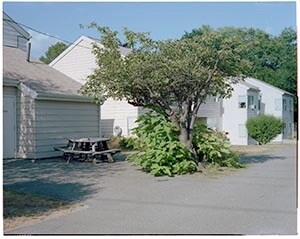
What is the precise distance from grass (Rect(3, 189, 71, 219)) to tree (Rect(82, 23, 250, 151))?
16.1 ft

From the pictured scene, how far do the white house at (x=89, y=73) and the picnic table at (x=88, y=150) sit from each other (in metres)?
8.06

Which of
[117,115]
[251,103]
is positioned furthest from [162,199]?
[251,103]

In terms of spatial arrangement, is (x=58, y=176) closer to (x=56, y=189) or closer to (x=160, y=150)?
(x=56, y=189)

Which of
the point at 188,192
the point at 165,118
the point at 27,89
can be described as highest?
the point at 27,89

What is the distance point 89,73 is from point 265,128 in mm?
15592

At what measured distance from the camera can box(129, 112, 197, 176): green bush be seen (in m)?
11.7

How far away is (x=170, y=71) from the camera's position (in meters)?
11.8

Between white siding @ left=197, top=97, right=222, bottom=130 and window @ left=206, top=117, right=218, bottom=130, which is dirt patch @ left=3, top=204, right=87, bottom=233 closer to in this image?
white siding @ left=197, top=97, right=222, bottom=130

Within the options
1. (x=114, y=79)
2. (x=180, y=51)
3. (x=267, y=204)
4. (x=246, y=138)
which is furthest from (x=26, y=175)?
(x=246, y=138)

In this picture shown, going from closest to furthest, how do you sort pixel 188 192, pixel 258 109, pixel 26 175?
pixel 188 192
pixel 26 175
pixel 258 109

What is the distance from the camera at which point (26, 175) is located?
11.2m

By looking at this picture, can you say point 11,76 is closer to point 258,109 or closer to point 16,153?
point 16,153

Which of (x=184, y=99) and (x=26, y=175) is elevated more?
(x=184, y=99)

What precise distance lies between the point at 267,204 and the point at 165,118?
19.4ft
